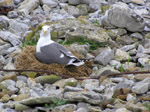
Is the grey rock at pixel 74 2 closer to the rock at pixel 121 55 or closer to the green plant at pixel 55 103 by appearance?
the rock at pixel 121 55

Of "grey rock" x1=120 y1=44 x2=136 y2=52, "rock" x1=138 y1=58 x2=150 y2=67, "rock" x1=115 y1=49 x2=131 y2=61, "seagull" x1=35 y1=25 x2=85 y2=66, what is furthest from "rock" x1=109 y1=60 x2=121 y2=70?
"grey rock" x1=120 y1=44 x2=136 y2=52

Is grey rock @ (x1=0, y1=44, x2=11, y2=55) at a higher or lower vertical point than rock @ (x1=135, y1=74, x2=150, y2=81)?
lower

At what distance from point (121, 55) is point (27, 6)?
477 centimetres

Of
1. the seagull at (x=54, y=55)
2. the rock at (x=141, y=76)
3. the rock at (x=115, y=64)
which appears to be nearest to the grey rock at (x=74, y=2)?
the rock at (x=115, y=64)

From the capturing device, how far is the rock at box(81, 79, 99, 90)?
6789 mm

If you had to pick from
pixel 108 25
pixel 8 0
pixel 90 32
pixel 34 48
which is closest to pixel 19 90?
pixel 34 48

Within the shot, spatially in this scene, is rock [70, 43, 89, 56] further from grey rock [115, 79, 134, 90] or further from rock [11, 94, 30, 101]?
rock [11, 94, 30, 101]

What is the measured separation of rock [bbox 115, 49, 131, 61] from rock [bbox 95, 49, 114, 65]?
14 centimetres

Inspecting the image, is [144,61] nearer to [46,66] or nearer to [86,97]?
[46,66]

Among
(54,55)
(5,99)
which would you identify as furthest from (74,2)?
(5,99)

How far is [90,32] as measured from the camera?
9812 mm

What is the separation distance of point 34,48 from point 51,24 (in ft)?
6.79

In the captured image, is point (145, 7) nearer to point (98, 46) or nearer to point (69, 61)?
point (98, 46)

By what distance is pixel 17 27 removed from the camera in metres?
11.3
